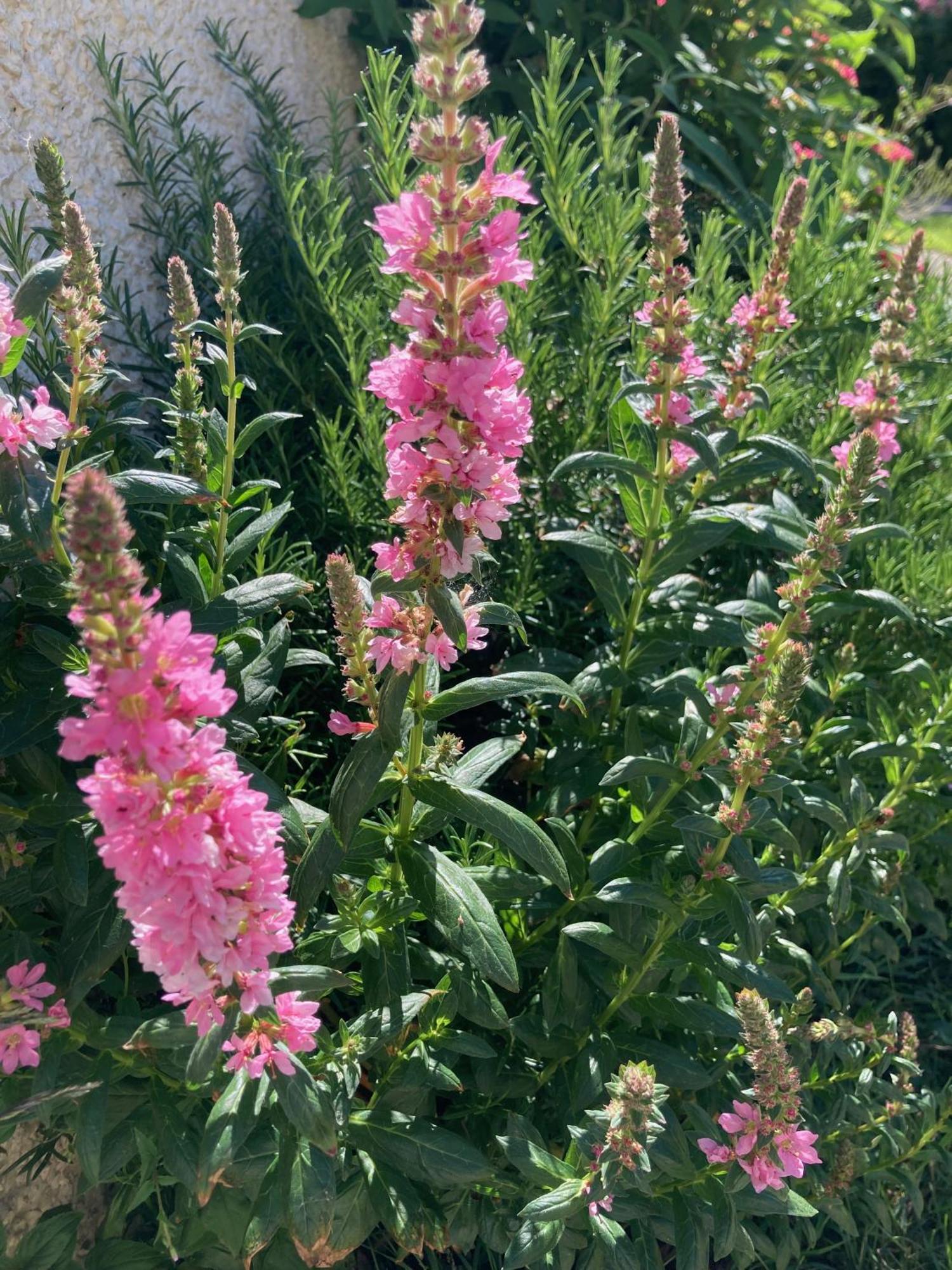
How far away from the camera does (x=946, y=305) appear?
14.1 ft

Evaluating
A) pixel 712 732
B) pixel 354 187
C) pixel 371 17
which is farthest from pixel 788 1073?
pixel 371 17

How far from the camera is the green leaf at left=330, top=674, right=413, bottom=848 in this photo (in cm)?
163

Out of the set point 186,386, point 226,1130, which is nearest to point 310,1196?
point 226,1130

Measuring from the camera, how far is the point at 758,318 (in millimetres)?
2287

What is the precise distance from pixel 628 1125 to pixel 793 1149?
0.40 meters

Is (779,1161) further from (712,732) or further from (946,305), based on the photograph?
(946,305)

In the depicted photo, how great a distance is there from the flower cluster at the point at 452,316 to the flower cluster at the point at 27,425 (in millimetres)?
509

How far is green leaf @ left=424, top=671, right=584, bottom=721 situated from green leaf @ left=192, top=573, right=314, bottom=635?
1.05 feet

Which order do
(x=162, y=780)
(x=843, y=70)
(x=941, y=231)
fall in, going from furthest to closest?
(x=941, y=231) < (x=843, y=70) < (x=162, y=780)

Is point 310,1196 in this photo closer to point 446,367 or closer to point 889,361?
point 446,367

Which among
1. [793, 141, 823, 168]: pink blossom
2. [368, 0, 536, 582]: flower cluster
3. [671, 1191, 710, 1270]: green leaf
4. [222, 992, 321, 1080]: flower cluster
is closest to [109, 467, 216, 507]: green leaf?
[368, 0, 536, 582]: flower cluster

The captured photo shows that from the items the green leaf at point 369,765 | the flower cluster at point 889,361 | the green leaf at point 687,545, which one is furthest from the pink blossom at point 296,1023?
the flower cluster at point 889,361

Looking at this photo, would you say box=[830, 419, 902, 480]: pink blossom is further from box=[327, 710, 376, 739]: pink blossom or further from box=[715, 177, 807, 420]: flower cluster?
box=[327, 710, 376, 739]: pink blossom

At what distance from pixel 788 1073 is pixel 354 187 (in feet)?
10.4
